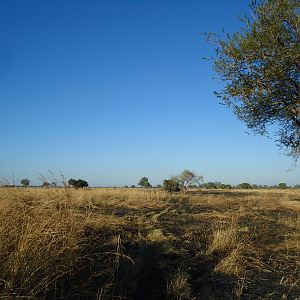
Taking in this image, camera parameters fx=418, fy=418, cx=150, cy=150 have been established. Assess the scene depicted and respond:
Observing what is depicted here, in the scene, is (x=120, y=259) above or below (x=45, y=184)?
below

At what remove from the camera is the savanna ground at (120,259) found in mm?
5914

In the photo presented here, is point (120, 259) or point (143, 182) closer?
point (120, 259)

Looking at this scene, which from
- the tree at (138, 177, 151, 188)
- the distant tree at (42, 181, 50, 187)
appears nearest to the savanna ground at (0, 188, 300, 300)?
the distant tree at (42, 181, 50, 187)

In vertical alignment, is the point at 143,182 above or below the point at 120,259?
above

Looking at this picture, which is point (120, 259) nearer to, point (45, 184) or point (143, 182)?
point (45, 184)

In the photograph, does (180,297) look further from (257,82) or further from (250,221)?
(257,82)

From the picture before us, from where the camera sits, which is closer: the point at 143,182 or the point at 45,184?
the point at 45,184

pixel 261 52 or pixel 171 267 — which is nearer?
pixel 171 267

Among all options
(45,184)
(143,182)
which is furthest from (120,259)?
(143,182)

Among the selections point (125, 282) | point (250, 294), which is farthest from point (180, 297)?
point (250, 294)

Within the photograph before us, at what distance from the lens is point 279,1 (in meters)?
17.0

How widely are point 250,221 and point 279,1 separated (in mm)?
8979

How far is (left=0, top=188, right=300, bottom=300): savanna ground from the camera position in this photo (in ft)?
19.4

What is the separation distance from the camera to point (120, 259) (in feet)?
24.7
